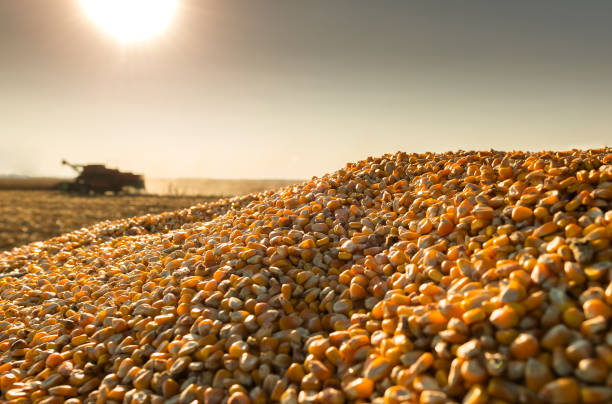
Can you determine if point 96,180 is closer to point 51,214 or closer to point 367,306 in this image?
point 51,214

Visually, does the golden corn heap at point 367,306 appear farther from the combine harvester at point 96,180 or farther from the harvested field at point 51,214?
the combine harvester at point 96,180

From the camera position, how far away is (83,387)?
220cm

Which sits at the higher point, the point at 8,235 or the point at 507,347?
the point at 507,347

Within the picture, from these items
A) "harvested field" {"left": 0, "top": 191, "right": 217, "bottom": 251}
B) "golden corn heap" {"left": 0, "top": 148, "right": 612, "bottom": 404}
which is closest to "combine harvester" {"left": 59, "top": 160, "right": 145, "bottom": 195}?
"harvested field" {"left": 0, "top": 191, "right": 217, "bottom": 251}

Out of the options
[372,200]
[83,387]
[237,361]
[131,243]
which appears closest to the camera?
[237,361]

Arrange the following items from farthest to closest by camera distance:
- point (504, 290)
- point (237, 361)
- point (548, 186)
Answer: point (548, 186) → point (237, 361) → point (504, 290)

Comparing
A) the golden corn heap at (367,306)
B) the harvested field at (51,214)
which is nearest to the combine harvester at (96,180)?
the harvested field at (51,214)

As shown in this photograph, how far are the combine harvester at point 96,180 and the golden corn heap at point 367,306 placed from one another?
63.4 feet

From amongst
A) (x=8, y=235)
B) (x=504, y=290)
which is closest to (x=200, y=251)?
(x=504, y=290)

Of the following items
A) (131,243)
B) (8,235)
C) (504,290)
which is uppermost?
(504,290)

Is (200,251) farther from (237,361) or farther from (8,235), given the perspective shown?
(8,235)

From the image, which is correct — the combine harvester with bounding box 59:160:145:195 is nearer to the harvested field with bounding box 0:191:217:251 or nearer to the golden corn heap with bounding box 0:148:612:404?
the harvested field with bounding box 0:191:217:251

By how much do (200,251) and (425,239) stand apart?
5.89ft

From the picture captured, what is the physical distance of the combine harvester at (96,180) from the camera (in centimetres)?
2081
